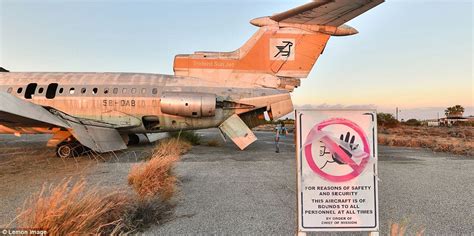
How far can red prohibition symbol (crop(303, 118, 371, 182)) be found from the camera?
249cm

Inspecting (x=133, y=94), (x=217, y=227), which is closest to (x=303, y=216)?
(x=217, y=227)

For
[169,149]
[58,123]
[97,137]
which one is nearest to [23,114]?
[58,123]

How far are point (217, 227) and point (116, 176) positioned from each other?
3880 mm

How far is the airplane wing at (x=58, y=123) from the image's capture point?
7.77 meters

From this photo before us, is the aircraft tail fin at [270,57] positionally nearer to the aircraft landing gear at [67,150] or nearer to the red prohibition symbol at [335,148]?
the aircraft landing gear at [67,150]

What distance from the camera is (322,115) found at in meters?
2.56

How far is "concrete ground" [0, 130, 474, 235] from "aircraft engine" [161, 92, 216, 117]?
274 centimetres

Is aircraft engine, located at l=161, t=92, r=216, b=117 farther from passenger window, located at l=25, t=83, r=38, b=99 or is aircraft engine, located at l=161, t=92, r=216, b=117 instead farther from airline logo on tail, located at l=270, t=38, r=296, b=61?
passenger window, located at l=25, t=83, r=38, b=99

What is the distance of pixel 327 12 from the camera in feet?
30.1

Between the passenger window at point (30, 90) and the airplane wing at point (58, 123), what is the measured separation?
180 centimetres

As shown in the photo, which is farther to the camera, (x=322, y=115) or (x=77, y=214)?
(x=77, y=214)

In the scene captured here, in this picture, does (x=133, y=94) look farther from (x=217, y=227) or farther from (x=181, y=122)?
(x=217, y=227)

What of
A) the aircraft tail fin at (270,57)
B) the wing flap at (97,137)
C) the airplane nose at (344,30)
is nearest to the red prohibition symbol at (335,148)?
the wing flap at (97,137)

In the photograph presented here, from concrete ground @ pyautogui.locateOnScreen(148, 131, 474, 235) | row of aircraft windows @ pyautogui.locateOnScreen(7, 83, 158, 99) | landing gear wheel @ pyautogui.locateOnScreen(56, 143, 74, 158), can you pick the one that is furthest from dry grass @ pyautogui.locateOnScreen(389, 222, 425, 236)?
landing gear wheel @ pyautogui.locateOnScreen(56, 143, 74, 158)
